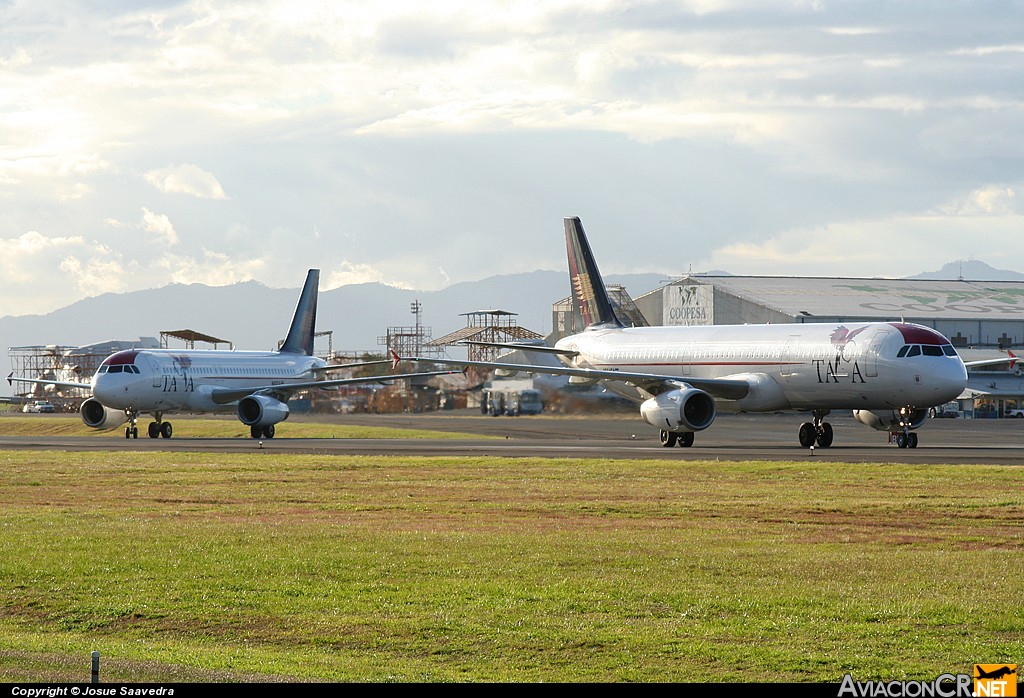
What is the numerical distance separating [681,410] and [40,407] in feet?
399

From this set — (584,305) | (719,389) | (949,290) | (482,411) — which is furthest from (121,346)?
(719,389)

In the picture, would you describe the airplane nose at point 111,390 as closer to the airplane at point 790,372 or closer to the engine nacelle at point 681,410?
the airplane at point 790,372

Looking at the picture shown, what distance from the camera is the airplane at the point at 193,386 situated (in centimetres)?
6662

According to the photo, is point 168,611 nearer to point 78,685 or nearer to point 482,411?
point 78,685

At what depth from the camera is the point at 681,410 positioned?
50.7m

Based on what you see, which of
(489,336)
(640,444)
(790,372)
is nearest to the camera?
(790,372)

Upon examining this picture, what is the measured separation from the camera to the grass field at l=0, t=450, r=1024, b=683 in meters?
12.7

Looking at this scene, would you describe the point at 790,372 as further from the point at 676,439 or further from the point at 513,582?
the point at 513,582

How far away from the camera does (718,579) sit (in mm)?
17500

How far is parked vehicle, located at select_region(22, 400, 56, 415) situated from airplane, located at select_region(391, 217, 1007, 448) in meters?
108

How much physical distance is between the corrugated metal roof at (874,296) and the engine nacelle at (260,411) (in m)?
64.9

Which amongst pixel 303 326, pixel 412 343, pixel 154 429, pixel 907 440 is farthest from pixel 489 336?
pixel 907 440

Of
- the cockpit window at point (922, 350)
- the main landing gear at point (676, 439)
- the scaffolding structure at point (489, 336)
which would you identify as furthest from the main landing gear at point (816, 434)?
the scaffolding structure at point (489, 336)

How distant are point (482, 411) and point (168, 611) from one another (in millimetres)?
94764
